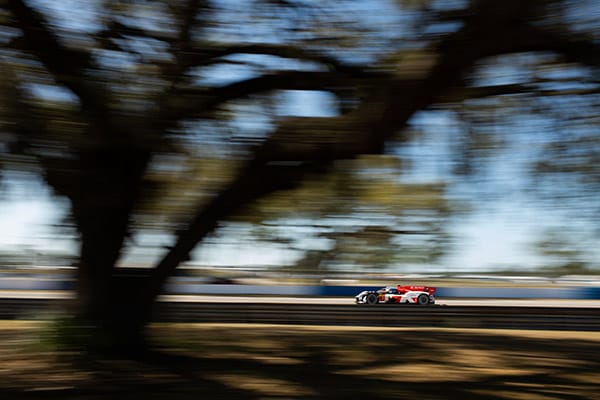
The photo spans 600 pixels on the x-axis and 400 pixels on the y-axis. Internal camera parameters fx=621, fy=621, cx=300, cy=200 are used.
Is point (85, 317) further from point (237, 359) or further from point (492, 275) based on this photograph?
point (492, 275)

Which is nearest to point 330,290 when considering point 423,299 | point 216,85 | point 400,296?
point 400,296

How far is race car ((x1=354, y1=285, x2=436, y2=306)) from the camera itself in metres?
23.1

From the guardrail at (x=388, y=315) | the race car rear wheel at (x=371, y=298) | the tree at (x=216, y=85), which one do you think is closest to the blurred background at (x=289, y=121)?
the tree at (x=216, y=85)

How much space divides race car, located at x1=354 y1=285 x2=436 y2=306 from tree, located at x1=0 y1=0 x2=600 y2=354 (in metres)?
16.5

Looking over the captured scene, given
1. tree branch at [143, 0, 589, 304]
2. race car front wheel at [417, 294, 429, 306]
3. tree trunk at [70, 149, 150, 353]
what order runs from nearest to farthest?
1. tree branch at [143, 0, 589, 304]
2. tree trunk at [70, 149, 150, 353]
3. race car front wheel at [417, 294, 429, 306]

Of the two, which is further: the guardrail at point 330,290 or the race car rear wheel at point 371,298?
the guardrail at point 330,290

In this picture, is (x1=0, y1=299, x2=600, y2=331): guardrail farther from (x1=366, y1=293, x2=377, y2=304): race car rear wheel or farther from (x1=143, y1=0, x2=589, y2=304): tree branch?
(x1=366, y1=293, x2=377, y2=304): race car rear wheel

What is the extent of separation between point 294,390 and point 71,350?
286cm

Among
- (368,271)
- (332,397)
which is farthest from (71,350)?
(368,271)

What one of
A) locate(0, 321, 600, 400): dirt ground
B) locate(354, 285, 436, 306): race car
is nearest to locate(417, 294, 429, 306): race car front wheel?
locate(354, 285, 436, 306): race car

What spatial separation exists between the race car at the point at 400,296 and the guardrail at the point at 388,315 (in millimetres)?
9162

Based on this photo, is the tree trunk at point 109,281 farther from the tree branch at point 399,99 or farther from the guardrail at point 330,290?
the guardrail at point 330,290

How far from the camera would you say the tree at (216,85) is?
5582mm

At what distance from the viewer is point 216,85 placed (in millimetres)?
7039
